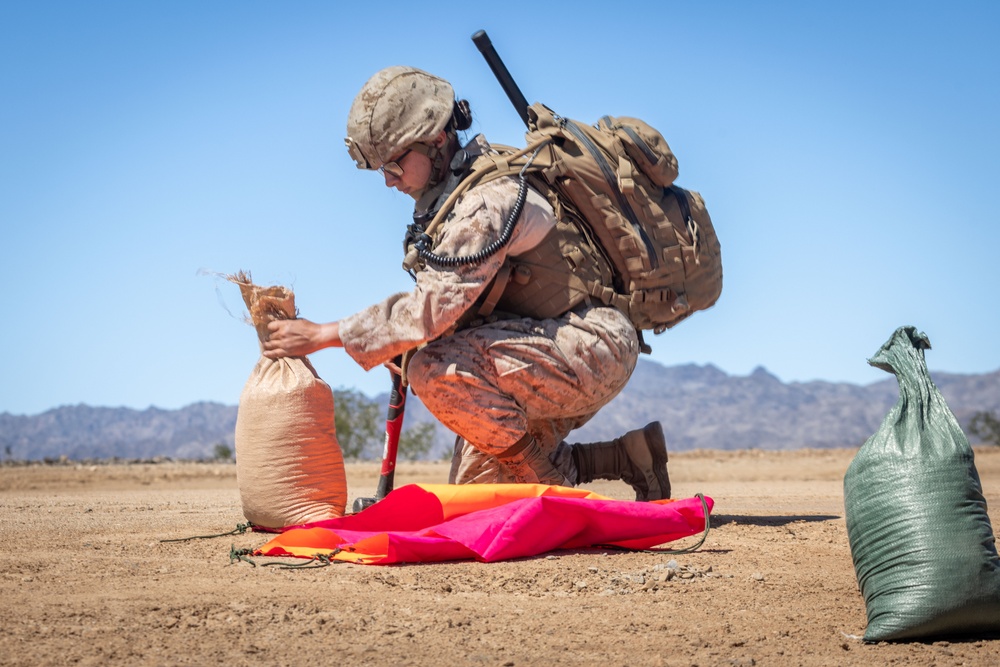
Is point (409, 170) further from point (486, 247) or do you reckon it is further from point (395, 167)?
point (486, 247)

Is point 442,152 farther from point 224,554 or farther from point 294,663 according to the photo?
point 294,663

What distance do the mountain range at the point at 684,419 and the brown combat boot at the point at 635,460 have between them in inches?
2535

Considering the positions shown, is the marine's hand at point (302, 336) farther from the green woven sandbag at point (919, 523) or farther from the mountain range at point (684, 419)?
the mountain range at point (684, 419)

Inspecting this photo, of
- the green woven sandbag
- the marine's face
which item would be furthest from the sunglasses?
the green woven sandbag

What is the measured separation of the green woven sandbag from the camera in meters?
2.74

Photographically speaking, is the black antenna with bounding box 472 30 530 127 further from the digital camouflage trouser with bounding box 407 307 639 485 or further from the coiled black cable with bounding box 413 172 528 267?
the digital camouflage trouser with bounding box 407 307 639 485

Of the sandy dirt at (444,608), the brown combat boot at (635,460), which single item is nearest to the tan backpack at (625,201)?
the brown combat boot at (635,460)

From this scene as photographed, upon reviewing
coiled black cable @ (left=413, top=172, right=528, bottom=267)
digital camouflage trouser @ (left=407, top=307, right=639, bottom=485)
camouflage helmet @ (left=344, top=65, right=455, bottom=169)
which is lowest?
digital camouflage trouser @ (left=407, top=307, right=639, bottom=485)

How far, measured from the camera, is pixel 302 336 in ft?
14.4

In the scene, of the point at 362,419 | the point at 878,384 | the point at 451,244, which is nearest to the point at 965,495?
the point at 451,244

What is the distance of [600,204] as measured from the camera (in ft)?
15.2

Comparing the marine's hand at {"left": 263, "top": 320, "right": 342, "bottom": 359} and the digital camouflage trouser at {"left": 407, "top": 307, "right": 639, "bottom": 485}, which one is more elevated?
the marine's hand at {"left": 263, "top": 320, "right": 342, "bottom": 359}

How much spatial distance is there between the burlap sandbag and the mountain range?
2555 inches

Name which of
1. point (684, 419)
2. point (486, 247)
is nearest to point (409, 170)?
point (486, 247)
